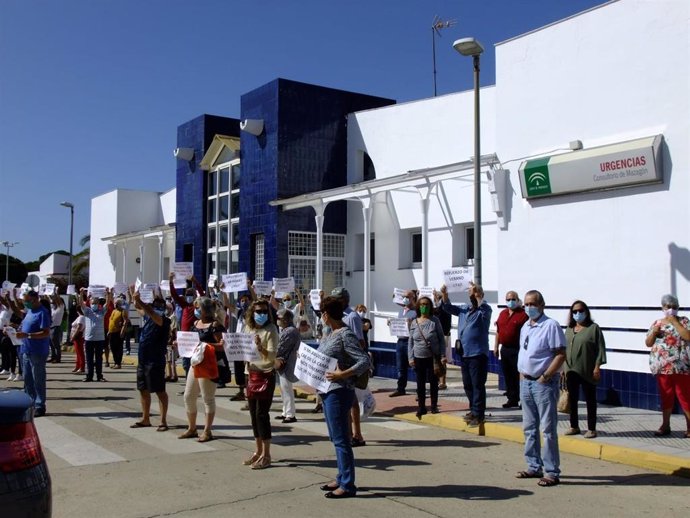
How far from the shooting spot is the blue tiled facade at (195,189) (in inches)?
1080

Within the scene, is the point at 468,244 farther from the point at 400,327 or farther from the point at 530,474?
the point at 530,474

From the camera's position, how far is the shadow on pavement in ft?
21.9

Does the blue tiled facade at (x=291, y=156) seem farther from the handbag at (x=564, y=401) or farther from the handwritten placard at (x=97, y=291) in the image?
the handbag at (x=564, y=401)

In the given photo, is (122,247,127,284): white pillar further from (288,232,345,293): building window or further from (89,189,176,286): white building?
(288,232,345,293): building window

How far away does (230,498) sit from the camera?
6520 millimetres

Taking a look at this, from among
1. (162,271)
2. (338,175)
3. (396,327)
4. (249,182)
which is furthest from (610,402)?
(162,271)

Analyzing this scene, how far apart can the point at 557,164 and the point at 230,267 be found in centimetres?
1504

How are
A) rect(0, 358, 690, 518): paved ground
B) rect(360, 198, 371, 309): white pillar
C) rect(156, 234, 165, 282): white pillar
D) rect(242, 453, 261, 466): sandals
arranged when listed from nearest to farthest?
rect(0, 358, 690, 518): paved ground → rect(242, 453, 261, 466): sandals → rect(360, 198, 371, 309): white pillar → rect(156, 234, 165, 282): white pillar

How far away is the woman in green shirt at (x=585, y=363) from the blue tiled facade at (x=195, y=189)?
19.4 m

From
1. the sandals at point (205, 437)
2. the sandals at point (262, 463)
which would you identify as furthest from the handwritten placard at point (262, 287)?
the sandals at point (262, 463)

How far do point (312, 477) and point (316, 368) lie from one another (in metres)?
1.42

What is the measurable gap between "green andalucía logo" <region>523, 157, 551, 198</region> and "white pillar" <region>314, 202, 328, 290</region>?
340 inches

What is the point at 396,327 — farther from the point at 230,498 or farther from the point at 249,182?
the point at 249,182

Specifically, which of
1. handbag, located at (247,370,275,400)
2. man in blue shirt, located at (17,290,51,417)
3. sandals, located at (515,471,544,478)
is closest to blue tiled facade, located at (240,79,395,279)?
man in blue shirt, located at (17,290,51,417)
